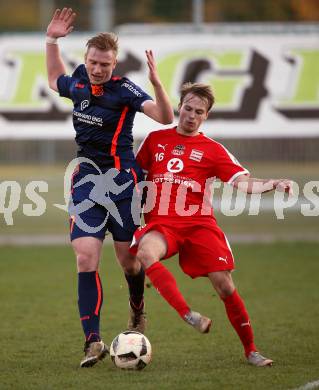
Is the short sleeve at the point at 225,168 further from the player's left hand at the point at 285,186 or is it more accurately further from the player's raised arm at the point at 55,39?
the player's raised arm at the point at 55,39

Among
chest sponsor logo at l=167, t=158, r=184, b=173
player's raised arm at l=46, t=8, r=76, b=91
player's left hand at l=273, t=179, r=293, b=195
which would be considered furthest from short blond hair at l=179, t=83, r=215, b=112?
player's raised arm at l=46, t=8, r=76, b=91

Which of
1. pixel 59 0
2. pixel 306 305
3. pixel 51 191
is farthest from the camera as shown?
pixel 51 191

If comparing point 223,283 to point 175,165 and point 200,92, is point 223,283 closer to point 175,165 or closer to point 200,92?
point 175,165

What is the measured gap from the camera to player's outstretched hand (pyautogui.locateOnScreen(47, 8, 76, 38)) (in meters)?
7.11

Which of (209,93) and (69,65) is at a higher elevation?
(209,93)

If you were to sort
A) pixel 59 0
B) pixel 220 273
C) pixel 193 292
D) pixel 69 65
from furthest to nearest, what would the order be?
pixel 59 0 < pixel 69 65 < pixel 193 292 < pixel 220 273

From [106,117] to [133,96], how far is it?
0.24 m

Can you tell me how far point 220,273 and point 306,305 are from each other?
9.89 ft

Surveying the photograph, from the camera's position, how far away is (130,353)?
20.8 ft

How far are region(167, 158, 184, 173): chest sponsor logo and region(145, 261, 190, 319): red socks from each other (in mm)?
762

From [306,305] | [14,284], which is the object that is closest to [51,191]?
[14,284]

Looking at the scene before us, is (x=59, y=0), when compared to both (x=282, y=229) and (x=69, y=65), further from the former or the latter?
(x=282, y=229)

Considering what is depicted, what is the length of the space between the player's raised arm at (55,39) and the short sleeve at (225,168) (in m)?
1.31

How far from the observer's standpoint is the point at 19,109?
1559 cm
